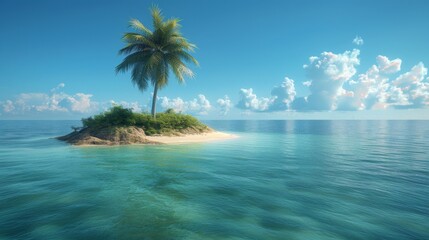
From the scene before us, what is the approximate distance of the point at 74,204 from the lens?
5719mm

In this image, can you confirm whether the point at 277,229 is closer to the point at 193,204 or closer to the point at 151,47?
the point at 193,204

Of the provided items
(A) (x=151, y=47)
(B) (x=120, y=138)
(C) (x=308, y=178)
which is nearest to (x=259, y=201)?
(C) (x=308, y=178)

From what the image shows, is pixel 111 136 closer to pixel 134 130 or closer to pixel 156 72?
pixel 134 130

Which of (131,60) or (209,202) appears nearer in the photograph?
(209,202)

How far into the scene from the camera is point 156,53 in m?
25.2

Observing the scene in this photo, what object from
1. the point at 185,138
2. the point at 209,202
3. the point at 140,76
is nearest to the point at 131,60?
the point at 140,76

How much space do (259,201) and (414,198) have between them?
486cm

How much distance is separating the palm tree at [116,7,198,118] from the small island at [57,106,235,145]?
199 centimetres

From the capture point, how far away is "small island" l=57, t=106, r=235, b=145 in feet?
64.8

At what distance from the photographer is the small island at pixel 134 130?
1975 centimetres

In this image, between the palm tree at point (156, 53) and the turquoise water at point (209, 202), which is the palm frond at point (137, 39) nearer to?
the palm tree at point (156, 53)

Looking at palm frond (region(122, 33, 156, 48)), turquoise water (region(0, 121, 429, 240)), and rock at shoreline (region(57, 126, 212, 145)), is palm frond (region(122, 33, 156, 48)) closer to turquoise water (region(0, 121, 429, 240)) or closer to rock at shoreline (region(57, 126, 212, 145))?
rock at shoreline (region(57, 126, 212, 145))

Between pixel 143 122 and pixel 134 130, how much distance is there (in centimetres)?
265

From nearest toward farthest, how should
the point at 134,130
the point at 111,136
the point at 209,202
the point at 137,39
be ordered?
the point at 209,202
the point at 111,136
the point at 134,130
the point at 137,39
